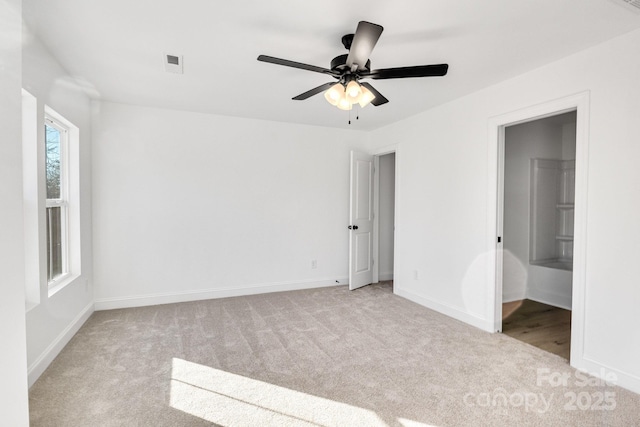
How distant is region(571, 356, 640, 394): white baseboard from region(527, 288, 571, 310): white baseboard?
191cm

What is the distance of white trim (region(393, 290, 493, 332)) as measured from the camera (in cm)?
344

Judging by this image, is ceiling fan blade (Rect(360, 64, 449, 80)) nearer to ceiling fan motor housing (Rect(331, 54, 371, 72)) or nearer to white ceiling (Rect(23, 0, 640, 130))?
ceiling fan motor housing (Rect(331, 54, 371, 72))

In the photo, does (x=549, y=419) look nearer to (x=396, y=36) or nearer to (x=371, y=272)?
(x=396, y=36)

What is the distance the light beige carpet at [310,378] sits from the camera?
6.65 ft

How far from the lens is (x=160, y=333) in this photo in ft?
10.9

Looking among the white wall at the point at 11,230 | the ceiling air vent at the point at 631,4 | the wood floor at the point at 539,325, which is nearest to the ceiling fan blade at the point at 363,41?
the ceiling air vent at the point at 631,4

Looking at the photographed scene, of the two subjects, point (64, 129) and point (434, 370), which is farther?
point (64, 129)

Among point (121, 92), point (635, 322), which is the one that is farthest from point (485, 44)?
point (121, 92)

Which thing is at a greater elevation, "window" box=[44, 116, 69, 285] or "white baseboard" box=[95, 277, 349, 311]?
"window" box=[44, 116, 69, 285]

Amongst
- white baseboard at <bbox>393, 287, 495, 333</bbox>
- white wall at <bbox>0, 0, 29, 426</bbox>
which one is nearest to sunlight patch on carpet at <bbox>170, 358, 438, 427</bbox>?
white wall at <bbox>0, 0, 29, 426</bbox>

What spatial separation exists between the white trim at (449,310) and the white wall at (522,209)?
47.1 inches

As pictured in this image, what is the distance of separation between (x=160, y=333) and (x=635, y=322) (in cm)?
398

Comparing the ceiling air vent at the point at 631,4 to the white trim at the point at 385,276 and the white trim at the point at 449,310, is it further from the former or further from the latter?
the white trim at the point at 385,276

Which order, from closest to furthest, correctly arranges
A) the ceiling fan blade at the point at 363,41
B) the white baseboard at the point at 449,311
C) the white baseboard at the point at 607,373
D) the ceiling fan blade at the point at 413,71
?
the ceiling fan blade at the point at 363,41 → the ceiling fan blade at the point at 413,71 → the white baseboard at the point at 607,373 → the white baseboard at the point at 449,311
